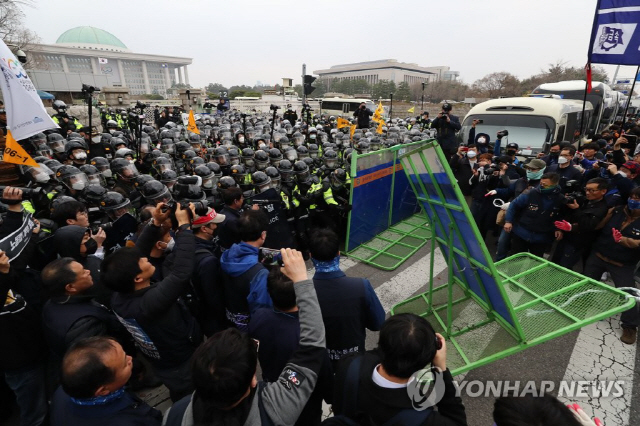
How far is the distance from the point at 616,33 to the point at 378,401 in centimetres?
886

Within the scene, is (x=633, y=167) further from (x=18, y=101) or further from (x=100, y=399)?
(x=18, y=101)

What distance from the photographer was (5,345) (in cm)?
247

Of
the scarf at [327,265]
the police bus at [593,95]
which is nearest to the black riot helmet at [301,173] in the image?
the scarf at [327,265]

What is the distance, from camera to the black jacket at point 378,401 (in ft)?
4.74

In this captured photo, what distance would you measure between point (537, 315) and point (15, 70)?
251 inches

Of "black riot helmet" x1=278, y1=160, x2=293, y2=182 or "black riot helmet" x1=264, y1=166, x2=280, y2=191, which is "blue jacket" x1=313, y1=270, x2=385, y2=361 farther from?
"black riot helmet" x1=278, y1=160, x2=293, y2=182

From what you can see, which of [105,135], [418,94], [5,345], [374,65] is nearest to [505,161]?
[5,345]

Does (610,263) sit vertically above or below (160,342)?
below

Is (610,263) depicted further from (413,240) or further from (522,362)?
(413,240)

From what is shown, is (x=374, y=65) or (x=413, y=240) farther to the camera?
(x=374, y=65)

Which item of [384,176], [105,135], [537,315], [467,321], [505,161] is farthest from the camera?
[105,135]

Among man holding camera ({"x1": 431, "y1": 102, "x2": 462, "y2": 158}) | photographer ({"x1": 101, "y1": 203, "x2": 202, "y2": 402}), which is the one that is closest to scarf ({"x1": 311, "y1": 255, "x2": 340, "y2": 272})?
photographer ({"x1": 101, "y1": 203, "x2": 202, "y2": 402})

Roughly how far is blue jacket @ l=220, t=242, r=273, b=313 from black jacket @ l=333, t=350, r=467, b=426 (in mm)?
977

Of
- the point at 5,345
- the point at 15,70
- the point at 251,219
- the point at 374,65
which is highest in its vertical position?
the point at 374,65
